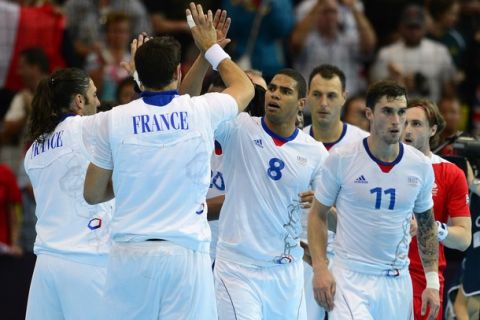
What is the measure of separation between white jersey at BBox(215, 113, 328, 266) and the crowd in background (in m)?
4.25

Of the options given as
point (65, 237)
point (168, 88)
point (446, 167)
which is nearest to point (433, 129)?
point (446, 167)

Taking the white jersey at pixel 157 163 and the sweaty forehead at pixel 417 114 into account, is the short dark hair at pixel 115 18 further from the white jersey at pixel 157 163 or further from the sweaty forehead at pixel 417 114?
→ the white jersey at pixel 157 163

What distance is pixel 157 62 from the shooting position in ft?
21.8

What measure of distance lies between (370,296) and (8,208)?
185 inches

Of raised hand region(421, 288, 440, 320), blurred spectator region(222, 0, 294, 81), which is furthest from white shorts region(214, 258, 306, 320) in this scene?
blurred spectator region(222, 0, 294, 81)

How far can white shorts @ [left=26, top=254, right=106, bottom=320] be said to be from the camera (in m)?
7.46

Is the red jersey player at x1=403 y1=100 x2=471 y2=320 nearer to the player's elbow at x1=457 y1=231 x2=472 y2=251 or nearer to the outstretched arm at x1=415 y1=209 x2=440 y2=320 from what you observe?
the player's elbow at x1=457 y1=231 x2=472 y2=251

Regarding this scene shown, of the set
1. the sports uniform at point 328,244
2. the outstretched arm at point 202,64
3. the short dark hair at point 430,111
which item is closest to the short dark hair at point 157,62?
the outstretched arm at point 202,64

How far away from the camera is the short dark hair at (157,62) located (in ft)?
21.8

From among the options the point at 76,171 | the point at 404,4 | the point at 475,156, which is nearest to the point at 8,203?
the point at 76,171

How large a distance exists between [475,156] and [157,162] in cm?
369

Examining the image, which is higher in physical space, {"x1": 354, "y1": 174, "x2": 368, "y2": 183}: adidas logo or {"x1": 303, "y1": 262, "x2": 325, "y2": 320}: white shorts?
{"x1": 354, "y1": 174, "x2": 368, "y2": 183}: adidas logo

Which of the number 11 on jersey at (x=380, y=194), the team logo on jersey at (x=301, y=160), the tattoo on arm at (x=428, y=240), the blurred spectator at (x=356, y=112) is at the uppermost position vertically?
the blurred spectator at (x=356, y=112)

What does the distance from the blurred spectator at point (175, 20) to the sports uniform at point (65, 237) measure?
6.01 meters
